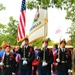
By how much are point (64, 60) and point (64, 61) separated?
33 mm

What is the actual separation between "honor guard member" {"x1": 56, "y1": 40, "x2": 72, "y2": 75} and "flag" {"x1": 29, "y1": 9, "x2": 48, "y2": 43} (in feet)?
3.27

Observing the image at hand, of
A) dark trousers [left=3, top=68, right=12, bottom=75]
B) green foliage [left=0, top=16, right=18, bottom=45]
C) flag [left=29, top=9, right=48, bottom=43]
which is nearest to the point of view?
dark trousers [left=3, top=68, right=12, bottom=75]

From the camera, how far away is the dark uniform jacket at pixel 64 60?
11461mm

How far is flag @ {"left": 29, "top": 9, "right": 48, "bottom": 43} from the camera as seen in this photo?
12.1m

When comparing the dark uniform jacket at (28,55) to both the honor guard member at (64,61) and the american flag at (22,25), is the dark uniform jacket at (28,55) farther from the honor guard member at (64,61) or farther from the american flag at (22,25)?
the honor guard member at (64,61)

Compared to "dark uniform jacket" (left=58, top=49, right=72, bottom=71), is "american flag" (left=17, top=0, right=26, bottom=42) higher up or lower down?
higher up

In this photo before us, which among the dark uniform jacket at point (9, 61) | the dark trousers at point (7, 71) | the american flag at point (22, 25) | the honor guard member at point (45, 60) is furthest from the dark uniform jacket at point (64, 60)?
the american flag at point (22, 25)

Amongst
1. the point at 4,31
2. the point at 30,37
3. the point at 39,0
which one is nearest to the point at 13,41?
the point at 4,31

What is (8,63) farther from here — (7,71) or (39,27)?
(39,27)

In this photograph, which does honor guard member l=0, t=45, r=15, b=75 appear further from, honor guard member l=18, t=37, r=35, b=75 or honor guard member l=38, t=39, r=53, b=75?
honor guard member l=38, t=39, r=53, b=75

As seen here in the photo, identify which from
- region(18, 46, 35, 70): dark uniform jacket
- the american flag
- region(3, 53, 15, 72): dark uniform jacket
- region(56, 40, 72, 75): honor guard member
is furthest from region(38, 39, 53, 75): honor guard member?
the american flag

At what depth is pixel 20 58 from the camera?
39.7 feet

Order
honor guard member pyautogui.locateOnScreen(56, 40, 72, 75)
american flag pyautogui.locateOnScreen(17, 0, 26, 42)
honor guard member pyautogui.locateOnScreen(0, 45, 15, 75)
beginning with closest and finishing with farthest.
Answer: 1. honor guard member pyautogui.locateOnScreen(56, 40, 72, 75)
2. honor guard member pyautogui.locateOnScreen(0, 45, 15, 75)
3. american flag pyautogui.locateOnScreen(17, 0, 26, 42)

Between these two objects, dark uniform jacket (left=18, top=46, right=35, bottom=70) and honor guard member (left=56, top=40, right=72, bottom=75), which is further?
dark uniform jacket (left=18, top=46, right=35, bottom=70)
